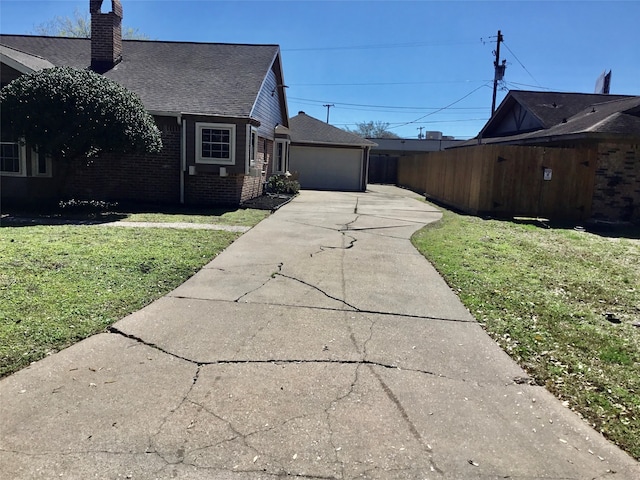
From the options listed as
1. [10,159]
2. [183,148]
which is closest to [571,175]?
[183,148]

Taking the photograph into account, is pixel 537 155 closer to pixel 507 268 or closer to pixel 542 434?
pixel 507 268

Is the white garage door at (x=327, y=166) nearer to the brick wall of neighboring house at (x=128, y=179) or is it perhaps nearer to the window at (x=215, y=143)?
the window at (x=215, y=143)

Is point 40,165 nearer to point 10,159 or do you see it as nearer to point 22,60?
point 10,159

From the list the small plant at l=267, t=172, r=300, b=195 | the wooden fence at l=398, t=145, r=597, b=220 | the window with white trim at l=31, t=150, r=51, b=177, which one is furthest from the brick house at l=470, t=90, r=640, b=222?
the window with white trim at l=31, t=150, r=51, b=177

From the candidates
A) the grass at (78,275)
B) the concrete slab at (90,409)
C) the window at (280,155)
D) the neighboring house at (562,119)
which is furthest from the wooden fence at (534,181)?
the concrete slab at (90,409)

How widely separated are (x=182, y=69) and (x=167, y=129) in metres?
3.85

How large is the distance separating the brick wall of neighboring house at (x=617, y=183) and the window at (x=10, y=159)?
1644 cm

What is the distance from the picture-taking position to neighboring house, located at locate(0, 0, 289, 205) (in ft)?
43.5

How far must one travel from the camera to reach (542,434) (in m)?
3.09

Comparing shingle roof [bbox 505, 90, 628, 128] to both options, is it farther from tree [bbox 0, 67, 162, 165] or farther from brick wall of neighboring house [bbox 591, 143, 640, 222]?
tree [bbox 0, 67, 162, 165]

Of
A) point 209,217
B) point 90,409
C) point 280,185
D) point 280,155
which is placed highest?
point 280,155

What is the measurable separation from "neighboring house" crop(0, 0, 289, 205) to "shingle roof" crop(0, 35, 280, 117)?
33mm

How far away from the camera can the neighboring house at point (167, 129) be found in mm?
13266

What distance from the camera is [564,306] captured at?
5750 millimetres
